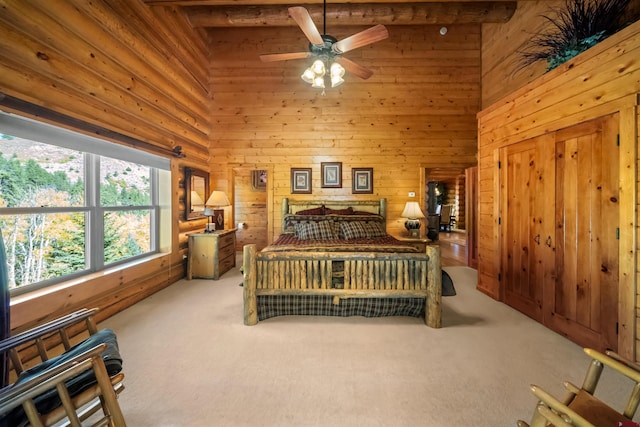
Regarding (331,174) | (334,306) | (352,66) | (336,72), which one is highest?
(352,66)

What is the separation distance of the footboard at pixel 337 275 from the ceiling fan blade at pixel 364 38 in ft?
6.96

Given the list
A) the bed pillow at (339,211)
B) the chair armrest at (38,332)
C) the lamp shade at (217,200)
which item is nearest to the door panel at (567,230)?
the bed pillow at (339,211)

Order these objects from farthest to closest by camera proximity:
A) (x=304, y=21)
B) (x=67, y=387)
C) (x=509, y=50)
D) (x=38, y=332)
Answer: (x=509, y=50) → (x=304, y=21) → (x=38, y=332) → (x=67, y=387)

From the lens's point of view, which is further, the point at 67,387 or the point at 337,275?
the point at 337,275

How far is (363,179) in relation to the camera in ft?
17.1

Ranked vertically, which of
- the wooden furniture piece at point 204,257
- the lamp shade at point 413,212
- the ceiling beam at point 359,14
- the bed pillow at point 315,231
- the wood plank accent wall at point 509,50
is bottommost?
the wooden furniture piece at point 204,257

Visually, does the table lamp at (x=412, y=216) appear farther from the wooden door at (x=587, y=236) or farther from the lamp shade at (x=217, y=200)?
the lamp shade at (x=217, y=200)

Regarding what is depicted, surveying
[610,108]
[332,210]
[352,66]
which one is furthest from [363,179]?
[610,108]

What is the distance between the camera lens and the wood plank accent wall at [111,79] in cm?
191

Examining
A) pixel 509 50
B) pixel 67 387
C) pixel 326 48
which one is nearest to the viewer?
pixel 67 387

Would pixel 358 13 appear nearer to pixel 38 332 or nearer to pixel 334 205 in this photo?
pixel 334 205

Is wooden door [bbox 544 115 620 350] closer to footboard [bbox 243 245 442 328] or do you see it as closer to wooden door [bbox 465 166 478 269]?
footboard [bbox 243 245 442 328]

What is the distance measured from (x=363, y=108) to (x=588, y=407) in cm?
512

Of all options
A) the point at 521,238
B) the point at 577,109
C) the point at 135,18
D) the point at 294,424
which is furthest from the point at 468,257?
the point at 135,18
